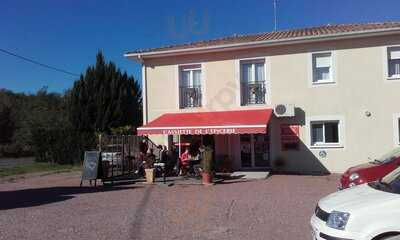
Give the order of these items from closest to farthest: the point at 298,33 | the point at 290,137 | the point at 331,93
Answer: the point at 331,93
the point at 290,137
the point at 298,33

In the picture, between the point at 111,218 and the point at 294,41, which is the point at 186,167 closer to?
the point at 294,41

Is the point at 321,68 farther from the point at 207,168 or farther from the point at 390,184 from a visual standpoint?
the point at 390,184

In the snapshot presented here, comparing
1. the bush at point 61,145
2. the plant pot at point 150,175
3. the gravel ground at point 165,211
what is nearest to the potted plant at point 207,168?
the gravel ground at point 165,211

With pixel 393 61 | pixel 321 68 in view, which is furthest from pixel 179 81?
pixel 393 61

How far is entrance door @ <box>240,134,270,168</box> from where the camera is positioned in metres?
22.8

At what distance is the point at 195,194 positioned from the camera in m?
15.4

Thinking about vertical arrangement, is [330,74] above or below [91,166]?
above

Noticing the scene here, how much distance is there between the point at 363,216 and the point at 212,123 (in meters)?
15.1

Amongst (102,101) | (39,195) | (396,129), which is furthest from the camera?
(102,101)

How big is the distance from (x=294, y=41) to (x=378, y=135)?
5.33m

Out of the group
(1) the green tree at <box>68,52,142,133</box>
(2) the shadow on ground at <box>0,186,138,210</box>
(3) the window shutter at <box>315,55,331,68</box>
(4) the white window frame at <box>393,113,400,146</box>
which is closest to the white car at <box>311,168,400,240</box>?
(2) the shadow on ground at <box>0,186,138,210</box>

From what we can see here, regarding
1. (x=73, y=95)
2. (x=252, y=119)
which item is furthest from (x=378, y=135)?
(x=73, y=95)

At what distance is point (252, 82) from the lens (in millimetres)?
23000

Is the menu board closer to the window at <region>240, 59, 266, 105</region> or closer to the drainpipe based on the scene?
the drainpipe
